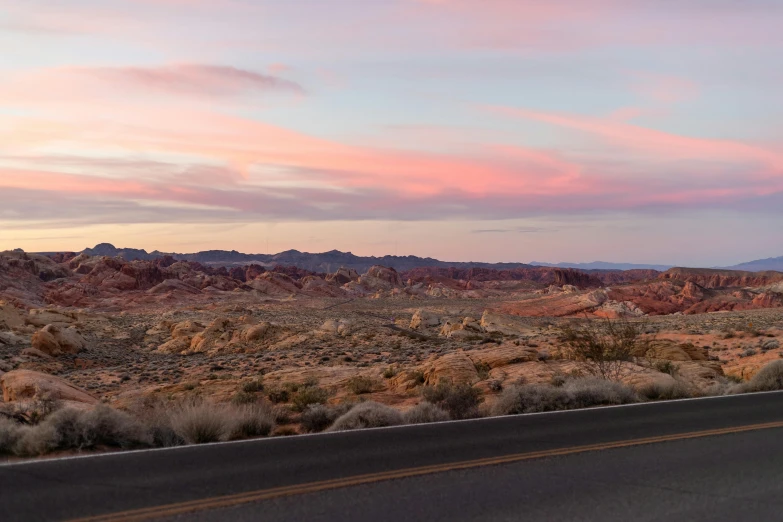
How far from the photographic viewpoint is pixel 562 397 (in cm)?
1348

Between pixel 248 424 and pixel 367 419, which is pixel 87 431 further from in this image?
pixel 367 419

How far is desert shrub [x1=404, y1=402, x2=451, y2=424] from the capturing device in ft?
38.0

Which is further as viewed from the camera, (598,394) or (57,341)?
(57,341)

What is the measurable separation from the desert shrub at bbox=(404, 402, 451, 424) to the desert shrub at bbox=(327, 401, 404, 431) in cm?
23

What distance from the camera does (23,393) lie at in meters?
17.2

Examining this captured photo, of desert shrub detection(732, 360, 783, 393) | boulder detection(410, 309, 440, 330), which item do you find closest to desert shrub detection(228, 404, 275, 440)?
desert shrub detection(732, 360, 783, 393)

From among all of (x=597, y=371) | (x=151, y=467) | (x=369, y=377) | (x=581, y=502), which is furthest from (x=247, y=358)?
(x=581, y=502)

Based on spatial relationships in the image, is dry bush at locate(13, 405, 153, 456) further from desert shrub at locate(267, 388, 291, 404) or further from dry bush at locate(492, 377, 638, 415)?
desert shrub at locate(267, 388, 291, 404)

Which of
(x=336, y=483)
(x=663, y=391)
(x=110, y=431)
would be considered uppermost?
(x=336, y=483)

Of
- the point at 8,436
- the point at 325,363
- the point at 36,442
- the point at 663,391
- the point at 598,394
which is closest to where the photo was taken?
the point at 36,442

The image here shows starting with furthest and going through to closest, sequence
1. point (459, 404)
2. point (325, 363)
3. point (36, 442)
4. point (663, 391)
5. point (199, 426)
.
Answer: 1. point (325, 363)
2. point (663, 391)
3. point (459, 404)
4. point (199, 426)
5. point (36, 442)

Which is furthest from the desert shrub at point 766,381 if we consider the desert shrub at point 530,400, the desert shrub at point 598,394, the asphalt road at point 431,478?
the asphalt road at point 431,478

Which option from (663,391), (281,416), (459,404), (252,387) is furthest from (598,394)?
(252,387)

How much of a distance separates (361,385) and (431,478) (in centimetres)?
1339
